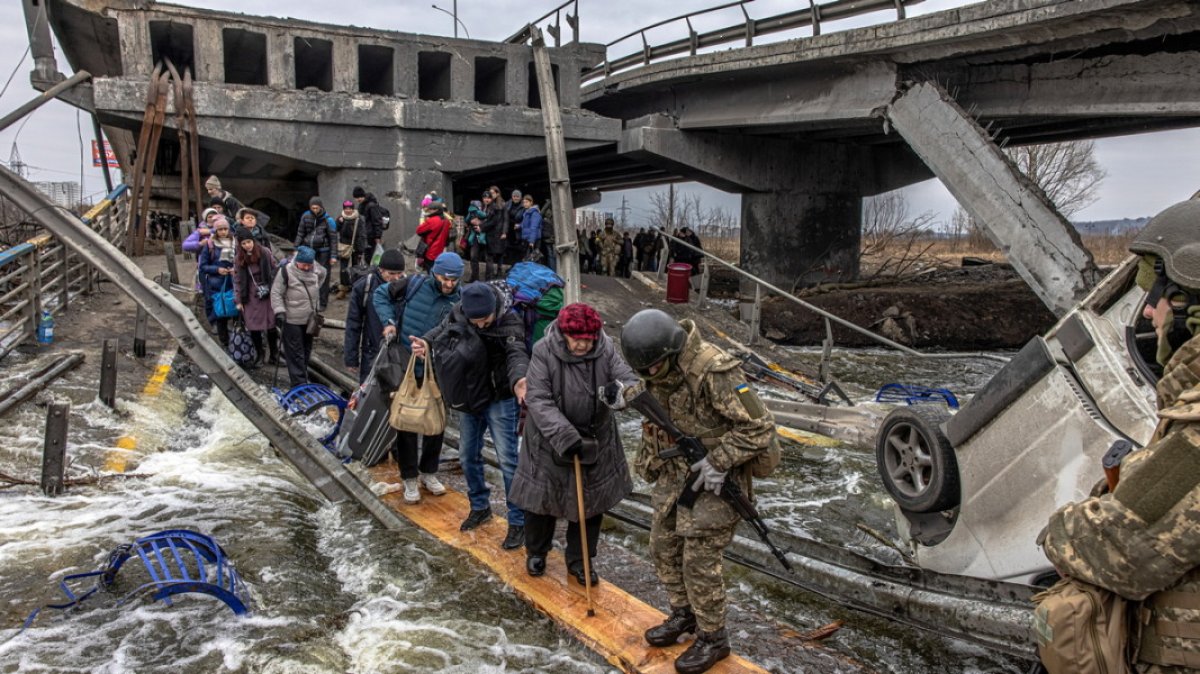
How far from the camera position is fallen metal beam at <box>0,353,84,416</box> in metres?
7.14

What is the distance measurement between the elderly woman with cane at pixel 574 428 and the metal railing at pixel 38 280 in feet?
22.8

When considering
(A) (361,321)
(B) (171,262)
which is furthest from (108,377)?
(B) (171,262)

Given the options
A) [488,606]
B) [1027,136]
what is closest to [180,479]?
[488,606]

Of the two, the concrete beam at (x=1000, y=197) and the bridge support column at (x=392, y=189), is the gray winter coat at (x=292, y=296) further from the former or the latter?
the concrete beam at (x=1000, y=197)

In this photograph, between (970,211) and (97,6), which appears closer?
(970,211)

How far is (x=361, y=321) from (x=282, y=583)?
9.34ft

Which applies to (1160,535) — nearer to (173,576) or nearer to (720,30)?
(173,576)

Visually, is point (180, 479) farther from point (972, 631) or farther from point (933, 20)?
point (933, 20)

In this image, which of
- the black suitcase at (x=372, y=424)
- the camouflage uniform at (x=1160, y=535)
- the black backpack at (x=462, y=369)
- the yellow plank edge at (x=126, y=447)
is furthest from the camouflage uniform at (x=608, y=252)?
the camouflage uniform at (x=1160, y=535)

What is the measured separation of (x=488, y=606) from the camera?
4.64 metres

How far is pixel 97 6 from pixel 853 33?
46.7 feet

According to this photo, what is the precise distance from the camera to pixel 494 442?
532cm

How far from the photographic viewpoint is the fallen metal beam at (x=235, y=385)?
6.01m

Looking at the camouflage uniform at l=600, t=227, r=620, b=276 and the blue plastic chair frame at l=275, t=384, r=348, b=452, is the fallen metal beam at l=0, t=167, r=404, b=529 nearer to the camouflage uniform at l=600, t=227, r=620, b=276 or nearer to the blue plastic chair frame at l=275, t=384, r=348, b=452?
the blue plastic chair frame at l=275, t=384, r=348, b=452
